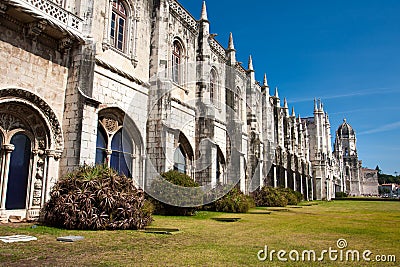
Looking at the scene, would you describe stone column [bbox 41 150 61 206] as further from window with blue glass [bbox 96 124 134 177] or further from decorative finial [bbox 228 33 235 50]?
decorative finial [bbox 228 33 235 50]

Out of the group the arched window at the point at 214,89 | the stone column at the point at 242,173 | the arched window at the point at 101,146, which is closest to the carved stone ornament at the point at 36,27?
the arched window at the point at 101,146

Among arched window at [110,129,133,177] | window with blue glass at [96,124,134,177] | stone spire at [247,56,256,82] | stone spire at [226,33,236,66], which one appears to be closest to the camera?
window with blue glass at [96,124,134,177]

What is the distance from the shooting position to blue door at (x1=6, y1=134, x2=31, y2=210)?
10.3 m

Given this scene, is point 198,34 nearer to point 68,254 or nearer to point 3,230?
point 3,230

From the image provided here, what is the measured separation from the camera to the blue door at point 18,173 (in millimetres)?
10312

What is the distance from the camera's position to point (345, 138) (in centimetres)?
10788

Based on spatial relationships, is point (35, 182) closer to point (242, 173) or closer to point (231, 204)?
point (231, 204)

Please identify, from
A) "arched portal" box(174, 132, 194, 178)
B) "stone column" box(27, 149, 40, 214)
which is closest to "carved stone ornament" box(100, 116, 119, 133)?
"stone column" box(27, 149, 40, 214)

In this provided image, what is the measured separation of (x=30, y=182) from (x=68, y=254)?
5.86 meters

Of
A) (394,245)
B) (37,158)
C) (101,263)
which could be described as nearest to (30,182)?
(37,158)

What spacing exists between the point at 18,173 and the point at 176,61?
1129 cm

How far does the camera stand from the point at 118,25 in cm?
1502

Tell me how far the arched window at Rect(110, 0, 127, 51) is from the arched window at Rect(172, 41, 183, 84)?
4179mm

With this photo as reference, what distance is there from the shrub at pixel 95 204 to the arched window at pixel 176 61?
10128 millimetres
